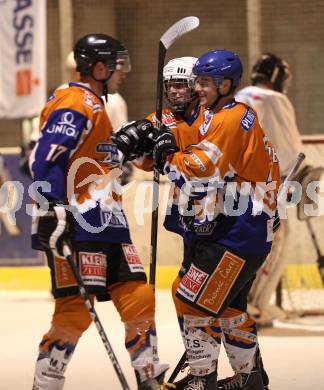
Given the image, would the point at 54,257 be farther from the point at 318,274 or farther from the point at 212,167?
the point at 318,274

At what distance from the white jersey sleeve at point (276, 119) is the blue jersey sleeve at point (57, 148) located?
3.00 metres

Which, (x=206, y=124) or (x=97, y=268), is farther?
(x=206, y=124)

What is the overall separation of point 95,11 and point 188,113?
4.56 m

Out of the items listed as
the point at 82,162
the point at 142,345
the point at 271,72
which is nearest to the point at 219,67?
the point at 82,162

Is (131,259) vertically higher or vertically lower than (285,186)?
higher

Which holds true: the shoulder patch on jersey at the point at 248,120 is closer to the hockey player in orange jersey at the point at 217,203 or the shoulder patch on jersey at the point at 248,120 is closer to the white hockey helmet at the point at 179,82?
the hockey player in orange jersey at the point at 217,203

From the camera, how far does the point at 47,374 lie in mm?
4898

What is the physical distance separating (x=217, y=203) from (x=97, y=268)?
606 mm

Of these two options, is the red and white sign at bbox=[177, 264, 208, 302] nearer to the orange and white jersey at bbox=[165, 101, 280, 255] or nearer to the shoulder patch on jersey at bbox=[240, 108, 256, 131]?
the orange and white jersey at bbox=[165, 101, 280, 255]

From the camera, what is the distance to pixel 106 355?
671cm

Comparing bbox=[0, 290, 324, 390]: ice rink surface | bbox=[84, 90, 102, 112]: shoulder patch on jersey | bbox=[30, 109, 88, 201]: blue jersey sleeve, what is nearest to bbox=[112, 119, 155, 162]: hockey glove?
bbox=[84, 90, 102, 112]: shoulder patch on jersey

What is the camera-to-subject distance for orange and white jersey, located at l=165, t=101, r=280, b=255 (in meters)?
5.05

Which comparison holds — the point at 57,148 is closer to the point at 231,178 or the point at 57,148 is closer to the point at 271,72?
the point at 231,178

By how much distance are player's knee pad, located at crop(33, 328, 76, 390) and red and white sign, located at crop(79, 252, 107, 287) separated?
0.68 ft
